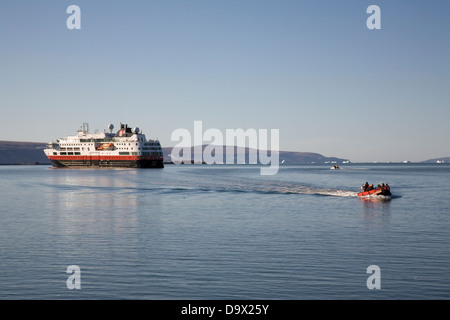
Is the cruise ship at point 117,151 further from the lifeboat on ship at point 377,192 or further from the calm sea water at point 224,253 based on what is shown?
the calm sea water at point 224,253

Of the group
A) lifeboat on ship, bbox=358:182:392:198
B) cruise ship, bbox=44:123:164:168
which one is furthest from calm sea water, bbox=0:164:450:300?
cruise ship, bbox=44:123:164:168

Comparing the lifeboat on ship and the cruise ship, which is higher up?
the cruise ship

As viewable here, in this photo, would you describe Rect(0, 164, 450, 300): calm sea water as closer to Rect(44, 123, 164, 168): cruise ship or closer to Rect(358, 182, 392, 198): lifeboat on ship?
Rect(358, 182, 392, 198): lifeboat on ship

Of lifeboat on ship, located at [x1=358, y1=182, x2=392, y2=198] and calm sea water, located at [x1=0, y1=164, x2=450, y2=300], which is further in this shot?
lifeboat on ship, located at [x1=358, y1=182, x2=392, y2=198]

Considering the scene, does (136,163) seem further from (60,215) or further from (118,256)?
(118,256)

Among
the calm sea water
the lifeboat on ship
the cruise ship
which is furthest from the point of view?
the cruise ship

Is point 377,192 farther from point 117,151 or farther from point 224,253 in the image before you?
point 117,151

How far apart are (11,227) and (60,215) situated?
26.2 ft

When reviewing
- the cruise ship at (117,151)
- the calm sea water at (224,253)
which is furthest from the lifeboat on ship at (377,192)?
the cruise ship at (117,151)

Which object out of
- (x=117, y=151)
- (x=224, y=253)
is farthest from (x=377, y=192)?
(x=117, y=151)

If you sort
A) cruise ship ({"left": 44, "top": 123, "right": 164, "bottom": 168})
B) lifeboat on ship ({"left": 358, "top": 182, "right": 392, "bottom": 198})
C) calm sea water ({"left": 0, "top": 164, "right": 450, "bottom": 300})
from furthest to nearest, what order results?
cruise ship ({"left": 44, "top": 123, "right": 164, "bottom": 168}), lifeboat on ship ({"left": 358, "top": 182, "right": 392, "bottom": 198}), calm sea water ({"left": 0, "top": 164, "right": 450, "bottom": 300})
